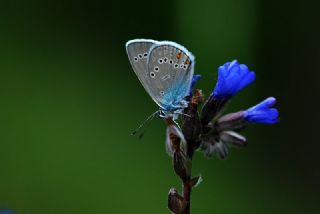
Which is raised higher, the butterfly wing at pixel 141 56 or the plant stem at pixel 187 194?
the butterfly wing at pixel 141 56

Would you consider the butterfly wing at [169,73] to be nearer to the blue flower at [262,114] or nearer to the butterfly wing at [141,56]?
the butterfly wing at [141,56]

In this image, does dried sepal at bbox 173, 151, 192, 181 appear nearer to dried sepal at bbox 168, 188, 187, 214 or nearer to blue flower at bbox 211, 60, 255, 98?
dried sepal at bbox 168, 188, 187, 214

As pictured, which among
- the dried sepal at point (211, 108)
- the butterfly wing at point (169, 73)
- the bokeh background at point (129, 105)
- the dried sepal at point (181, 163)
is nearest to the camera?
the dried sepal at point (181, 163)

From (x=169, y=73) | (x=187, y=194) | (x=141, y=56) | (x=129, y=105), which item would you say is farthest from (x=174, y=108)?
(x=129, y=105)

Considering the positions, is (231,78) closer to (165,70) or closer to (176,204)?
(165,70)

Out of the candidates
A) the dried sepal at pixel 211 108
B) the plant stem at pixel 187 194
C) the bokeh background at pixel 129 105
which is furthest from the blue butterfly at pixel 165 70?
the bokeh background at pixel 129 105

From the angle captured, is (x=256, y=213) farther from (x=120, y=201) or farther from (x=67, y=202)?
(x=67, y=202)

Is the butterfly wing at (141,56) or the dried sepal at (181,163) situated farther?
the butterfly wing at (141,56)

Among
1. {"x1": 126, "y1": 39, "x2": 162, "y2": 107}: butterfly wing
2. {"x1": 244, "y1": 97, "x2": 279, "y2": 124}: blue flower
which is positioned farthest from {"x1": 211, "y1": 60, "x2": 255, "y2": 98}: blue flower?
{"x1": 126, "y1": 39, "x2": 162, "y2": 107}: butterfly wing
